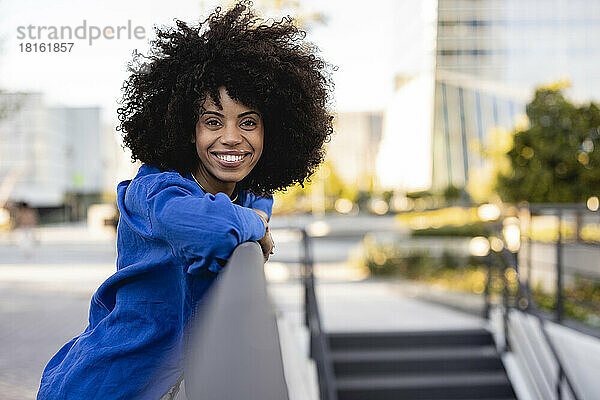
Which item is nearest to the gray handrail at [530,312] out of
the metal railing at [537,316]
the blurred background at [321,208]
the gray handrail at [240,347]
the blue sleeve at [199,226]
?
the metal railing at [537,316]

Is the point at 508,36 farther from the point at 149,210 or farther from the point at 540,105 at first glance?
the point at 149,210

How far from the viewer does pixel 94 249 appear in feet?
38.9

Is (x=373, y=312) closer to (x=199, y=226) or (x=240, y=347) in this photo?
(x=199, y=226)

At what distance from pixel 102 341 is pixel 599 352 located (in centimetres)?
446

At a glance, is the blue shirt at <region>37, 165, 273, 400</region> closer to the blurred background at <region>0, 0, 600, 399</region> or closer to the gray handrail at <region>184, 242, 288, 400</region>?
the gray handrail at <region>184, 242, 288, 400</region>

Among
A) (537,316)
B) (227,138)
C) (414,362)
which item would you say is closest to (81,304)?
(414,362)

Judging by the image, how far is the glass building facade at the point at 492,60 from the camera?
140 ft

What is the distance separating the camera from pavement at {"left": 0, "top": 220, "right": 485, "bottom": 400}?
3.50 m

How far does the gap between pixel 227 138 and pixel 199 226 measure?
1.01 feet

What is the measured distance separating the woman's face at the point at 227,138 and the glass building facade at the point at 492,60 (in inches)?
1649

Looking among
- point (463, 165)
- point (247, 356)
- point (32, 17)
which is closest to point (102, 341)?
point (247, 356)

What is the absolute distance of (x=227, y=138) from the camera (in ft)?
3.69

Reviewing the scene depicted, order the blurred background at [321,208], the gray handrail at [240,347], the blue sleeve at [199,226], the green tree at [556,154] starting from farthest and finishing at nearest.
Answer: the green tree at [556,154] → the blurred background at [321,208] → the blue sleeve at [199,226] → the gray handrail at [240,347]

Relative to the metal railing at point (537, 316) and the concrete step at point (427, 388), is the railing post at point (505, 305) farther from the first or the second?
the concrete step at point (427, 388)
